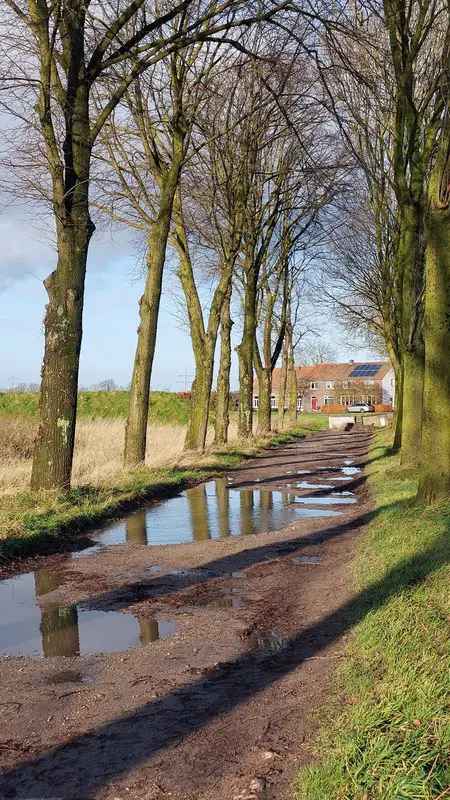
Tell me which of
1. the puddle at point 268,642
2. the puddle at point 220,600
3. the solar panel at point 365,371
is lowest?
the puddle at point 268,642

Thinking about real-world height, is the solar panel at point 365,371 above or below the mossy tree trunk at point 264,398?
above

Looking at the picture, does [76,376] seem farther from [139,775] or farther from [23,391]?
[23,391]

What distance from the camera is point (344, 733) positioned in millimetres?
3883

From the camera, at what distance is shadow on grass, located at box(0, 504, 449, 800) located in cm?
377

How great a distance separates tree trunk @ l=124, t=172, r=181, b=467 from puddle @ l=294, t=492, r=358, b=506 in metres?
4.90

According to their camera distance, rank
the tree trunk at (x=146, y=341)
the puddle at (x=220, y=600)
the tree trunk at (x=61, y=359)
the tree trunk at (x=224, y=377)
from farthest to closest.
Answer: the tree trunk at (x=224, y=377), the tree trunk at (x=146, y=341), the tree trunk at (x=61, y=359), the puddle at (x=220, y=600)

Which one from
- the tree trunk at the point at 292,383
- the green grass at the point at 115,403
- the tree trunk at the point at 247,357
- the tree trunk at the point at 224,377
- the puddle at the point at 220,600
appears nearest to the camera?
the puddle at the point at 220,600

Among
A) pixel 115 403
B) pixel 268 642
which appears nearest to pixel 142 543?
pixel 268 642

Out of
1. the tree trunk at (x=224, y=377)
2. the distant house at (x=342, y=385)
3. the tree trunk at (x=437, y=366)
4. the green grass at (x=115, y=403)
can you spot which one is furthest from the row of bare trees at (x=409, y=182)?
the distant house at (x=342, y=385)

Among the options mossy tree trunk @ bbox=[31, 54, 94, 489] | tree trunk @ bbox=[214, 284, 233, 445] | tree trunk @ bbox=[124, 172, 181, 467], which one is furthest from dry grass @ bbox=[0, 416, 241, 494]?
tree trunk @ bbox=[214, 284, 233, 445]

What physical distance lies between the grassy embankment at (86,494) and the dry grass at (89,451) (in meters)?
0.03

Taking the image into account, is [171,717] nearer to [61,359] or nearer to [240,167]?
[61,359]

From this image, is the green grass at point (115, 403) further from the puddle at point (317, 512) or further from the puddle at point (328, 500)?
the puddle at point (317, 512)

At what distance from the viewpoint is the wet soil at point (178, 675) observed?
12.5 feet
